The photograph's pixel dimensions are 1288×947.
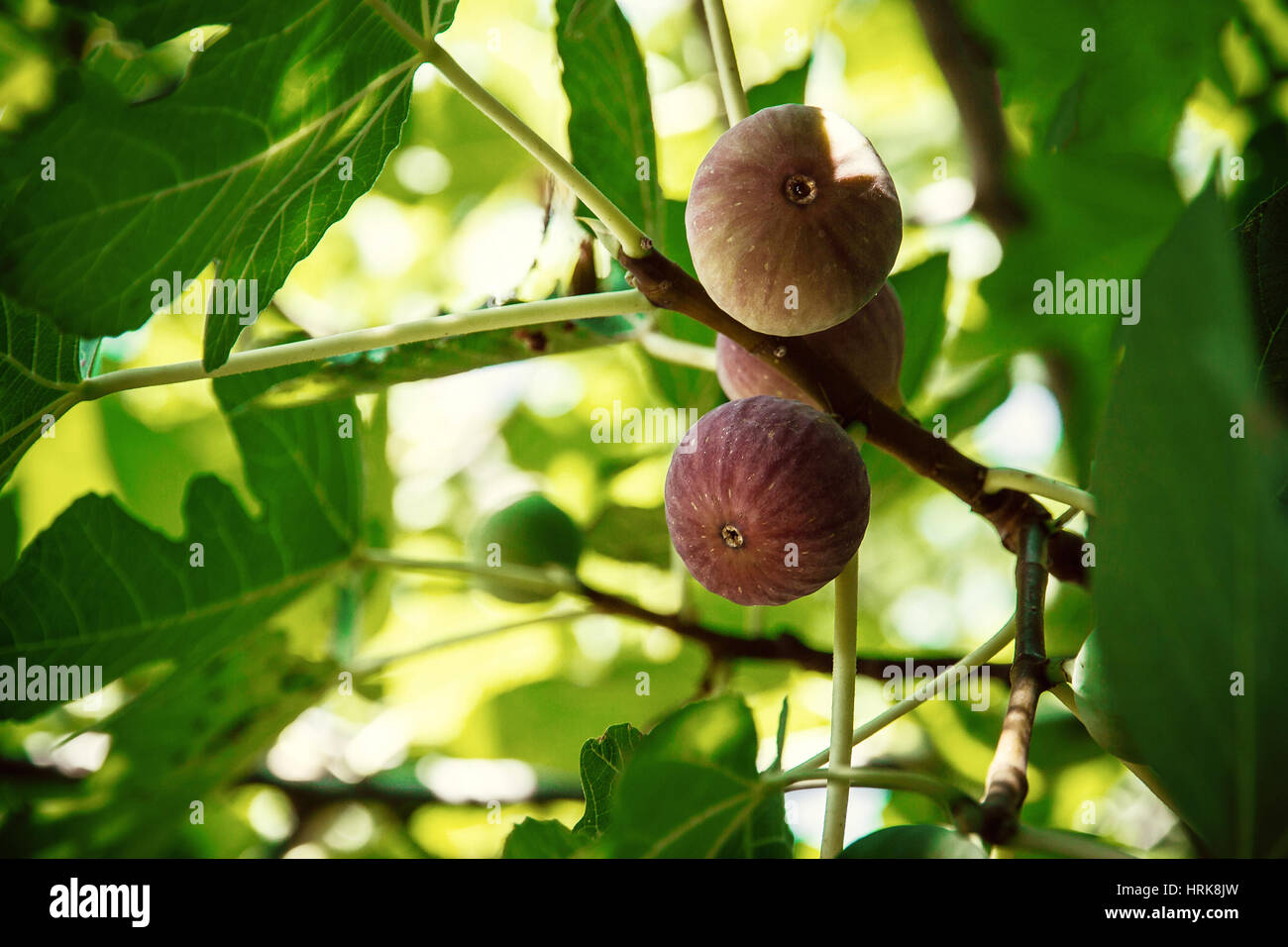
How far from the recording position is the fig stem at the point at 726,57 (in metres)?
1.43

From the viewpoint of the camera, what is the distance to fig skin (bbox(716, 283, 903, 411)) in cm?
144

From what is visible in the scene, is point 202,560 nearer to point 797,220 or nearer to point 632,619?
point 632,619

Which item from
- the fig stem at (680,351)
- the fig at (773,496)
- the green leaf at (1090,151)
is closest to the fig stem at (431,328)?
the fig at (773,496)

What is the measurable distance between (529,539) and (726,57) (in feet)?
3.72

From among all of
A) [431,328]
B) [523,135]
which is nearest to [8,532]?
[431,328]

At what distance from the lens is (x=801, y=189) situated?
Result: 48.1 inches

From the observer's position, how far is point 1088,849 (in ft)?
3.34

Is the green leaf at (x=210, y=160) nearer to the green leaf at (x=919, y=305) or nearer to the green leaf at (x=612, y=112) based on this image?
the green leaf at (x=612, y=112)

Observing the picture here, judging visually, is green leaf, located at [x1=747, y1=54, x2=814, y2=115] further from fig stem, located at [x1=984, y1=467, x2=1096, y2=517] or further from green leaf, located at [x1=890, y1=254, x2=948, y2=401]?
fig stem, located at [x1=984, y1=467, x2=1096, y2=517]

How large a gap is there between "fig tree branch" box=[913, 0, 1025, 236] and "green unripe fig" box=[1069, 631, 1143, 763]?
5.63ft

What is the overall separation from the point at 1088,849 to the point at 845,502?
0.45m

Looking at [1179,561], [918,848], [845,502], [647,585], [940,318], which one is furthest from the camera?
[647,585]

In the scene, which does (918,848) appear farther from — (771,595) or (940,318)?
(940,318)
